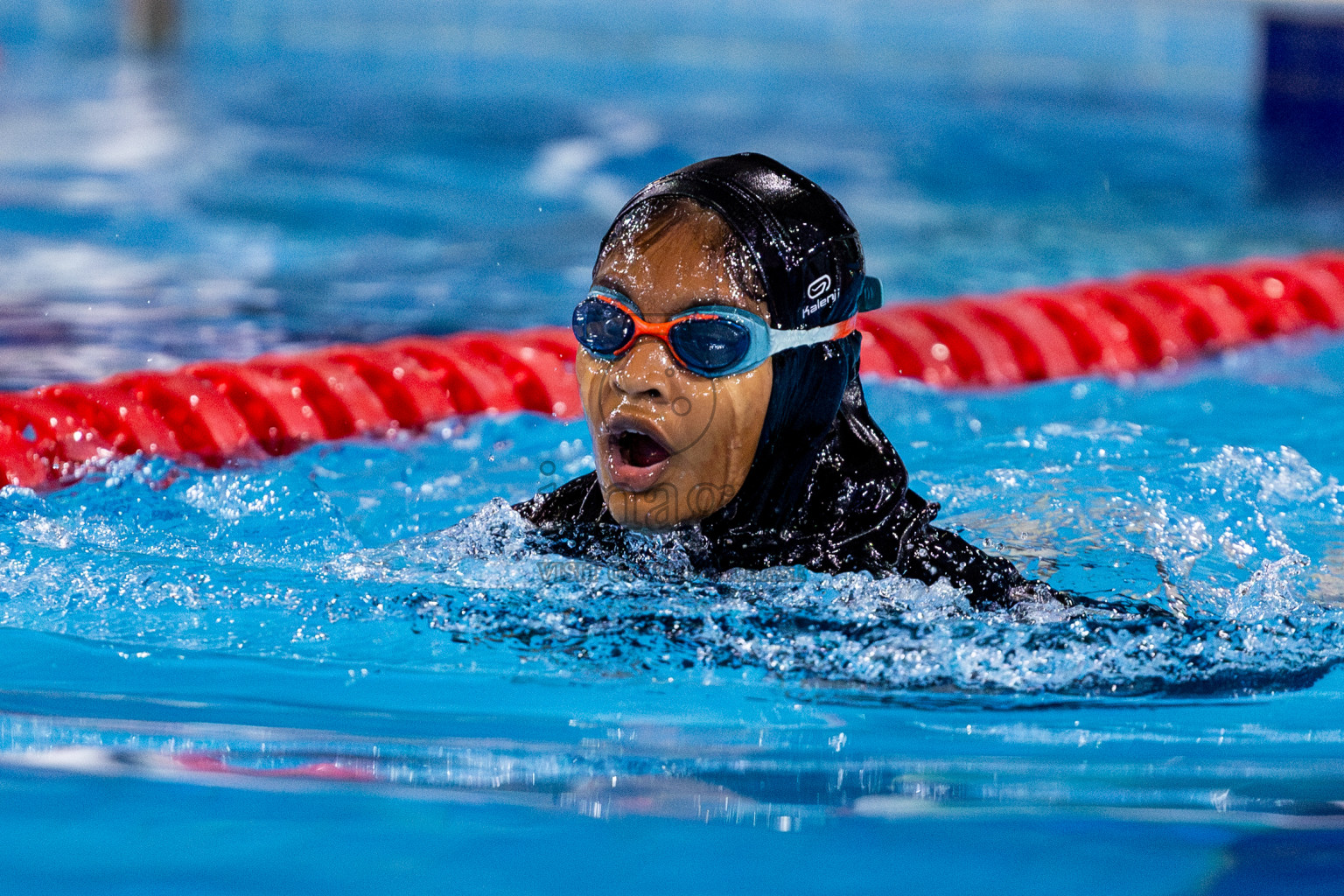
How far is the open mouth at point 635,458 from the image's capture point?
218 cm

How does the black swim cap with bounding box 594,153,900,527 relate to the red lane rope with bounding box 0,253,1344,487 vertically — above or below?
below

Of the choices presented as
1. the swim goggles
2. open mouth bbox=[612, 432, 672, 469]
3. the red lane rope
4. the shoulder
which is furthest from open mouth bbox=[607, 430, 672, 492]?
the red lane rope

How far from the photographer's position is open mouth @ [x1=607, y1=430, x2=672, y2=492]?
2180 mm

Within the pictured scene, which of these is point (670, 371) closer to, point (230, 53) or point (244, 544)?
point (244, 544)

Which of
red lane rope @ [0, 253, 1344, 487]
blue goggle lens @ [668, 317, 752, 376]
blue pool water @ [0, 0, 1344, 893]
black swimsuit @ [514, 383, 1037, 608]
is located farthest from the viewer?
red lane rope @ [0, 253, 1344, 487]

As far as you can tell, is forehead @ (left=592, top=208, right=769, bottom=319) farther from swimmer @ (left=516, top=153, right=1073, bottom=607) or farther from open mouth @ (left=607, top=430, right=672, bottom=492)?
open mouth @ (left=607, top=430, right=672, bottom=492)

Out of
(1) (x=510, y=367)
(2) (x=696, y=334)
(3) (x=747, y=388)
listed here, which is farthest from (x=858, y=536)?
(1) (x=510, y=367)

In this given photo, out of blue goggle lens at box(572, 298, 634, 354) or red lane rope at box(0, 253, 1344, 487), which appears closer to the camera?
blue goggle lens at box(572, 298, 634, 354)

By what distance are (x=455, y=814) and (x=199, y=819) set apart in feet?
0.95

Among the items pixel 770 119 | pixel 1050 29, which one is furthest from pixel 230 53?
pixel 1050 29

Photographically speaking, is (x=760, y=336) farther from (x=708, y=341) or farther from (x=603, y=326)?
(x=603, y=326)

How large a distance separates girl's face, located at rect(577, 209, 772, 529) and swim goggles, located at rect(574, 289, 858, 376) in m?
0.01

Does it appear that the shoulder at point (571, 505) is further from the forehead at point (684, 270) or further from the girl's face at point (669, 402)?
the forehead at point (684, 270)

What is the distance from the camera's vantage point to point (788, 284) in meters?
2.17
